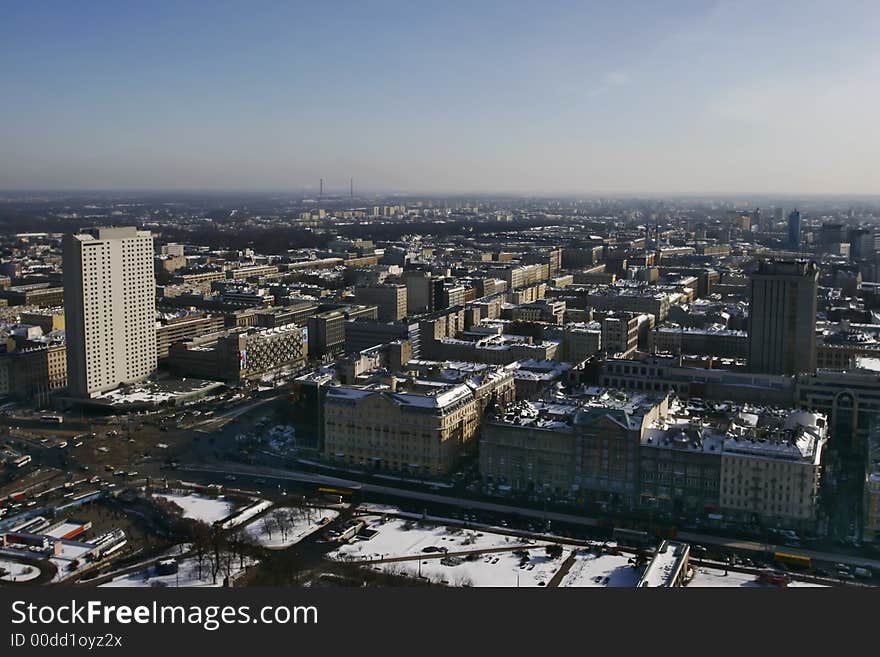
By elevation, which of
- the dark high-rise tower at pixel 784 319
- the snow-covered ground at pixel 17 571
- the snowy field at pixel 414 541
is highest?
the dark high-rise tower at pixel 784 319

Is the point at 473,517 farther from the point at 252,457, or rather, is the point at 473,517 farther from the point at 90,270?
the point at 90,270

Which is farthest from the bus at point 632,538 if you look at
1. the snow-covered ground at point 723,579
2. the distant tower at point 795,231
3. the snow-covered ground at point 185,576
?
the distant tower at point 795,231

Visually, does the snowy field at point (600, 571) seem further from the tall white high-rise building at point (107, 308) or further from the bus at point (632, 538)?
the tall white high-rise building at point (107, 308)

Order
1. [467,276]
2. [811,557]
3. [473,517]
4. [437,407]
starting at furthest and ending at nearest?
[467,276] < [437,407] < [473,517] < [811,557]

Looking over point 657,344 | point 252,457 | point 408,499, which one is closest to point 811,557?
point 408,499

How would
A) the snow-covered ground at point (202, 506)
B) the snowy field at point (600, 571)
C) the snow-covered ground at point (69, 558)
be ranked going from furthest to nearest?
the snow-covered ground at point (202, 506)
the snow-covered ground at point (69, 558)
the snowy field at point (600, 571)

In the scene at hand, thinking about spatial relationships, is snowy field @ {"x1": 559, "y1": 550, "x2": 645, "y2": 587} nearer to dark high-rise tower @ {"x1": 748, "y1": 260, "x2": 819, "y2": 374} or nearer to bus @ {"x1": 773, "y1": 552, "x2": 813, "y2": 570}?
bus @ {"x1": 773, "y1": 552, "x2": 813, "y2": 570}

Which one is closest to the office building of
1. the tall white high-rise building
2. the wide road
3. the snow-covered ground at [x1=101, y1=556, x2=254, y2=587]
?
the tall white high-rise building
